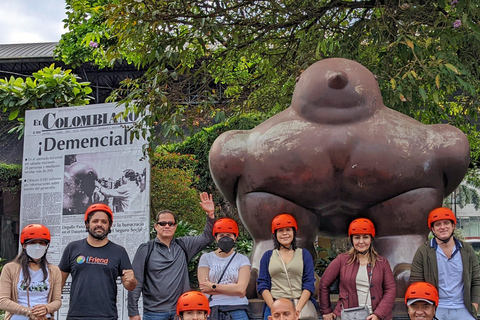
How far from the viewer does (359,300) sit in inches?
153

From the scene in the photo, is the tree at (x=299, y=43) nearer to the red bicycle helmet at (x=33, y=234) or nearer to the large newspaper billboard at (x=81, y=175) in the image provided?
the large newspaper billboard at (x=81, y=175)

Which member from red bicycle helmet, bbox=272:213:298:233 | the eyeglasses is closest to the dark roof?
the eyeglasses

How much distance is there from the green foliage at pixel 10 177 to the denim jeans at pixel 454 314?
47.0ft

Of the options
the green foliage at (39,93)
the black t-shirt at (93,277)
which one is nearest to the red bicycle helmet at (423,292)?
the black t-shirt at (93,277)

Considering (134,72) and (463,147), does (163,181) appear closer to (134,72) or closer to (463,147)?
(134,72)

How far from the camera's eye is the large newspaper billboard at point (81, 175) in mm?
5844

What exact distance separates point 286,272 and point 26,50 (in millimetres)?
17569

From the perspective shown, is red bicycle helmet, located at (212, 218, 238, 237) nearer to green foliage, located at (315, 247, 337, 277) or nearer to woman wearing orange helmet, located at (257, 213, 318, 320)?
woman wearing orange helmet, located at (257, 213, 318, 320)

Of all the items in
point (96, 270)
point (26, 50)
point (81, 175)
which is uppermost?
point (26, 50)

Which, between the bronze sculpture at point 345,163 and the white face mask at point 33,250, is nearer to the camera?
the white face mask at point 33,250

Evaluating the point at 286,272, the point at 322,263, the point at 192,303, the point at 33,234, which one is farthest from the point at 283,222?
the point at 322,263

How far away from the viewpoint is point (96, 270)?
162 inches

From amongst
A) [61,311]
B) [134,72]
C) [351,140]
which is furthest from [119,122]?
[134,72]

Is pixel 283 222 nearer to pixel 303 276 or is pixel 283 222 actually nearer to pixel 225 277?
pixel 303 276
